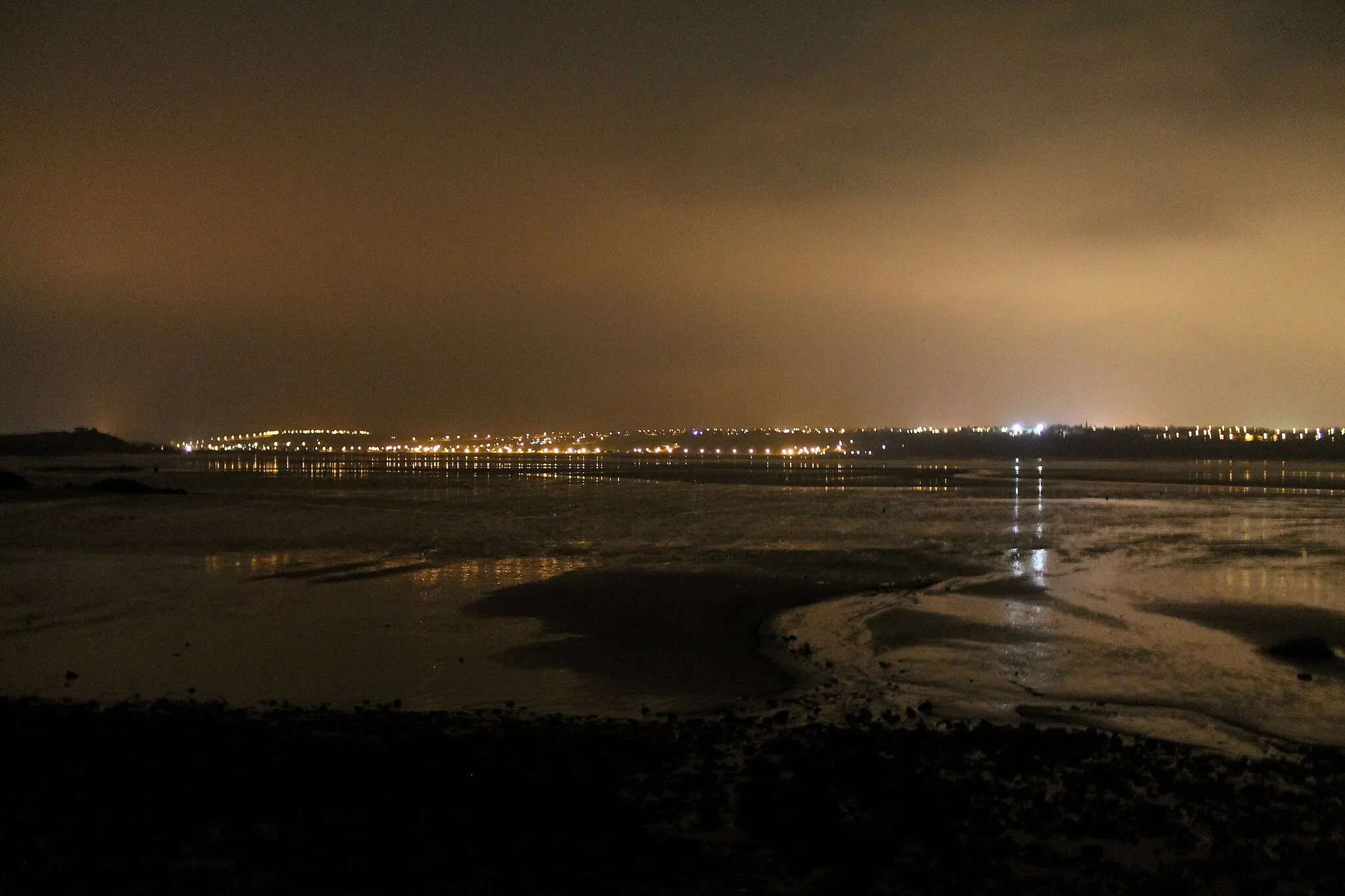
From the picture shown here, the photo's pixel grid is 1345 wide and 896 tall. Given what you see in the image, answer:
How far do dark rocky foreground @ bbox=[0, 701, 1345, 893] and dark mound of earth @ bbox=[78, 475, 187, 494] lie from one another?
159ft

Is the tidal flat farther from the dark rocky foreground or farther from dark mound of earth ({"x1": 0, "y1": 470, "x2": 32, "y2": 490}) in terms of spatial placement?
dark mound of earth ({"x1": 0, "y1": 470, "x2": 32, "y2": 490})

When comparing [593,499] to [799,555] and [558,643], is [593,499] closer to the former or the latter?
[799,555]

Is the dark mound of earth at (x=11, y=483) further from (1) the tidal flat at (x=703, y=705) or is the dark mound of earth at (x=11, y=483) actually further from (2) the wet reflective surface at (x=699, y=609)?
(1) the tidal flat at (x=703, y=705)

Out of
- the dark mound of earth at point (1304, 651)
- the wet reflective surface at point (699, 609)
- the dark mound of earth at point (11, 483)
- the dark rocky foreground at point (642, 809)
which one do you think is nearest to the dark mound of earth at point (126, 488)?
the dark mound of earth at point (11, 483)

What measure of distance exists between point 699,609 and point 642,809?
10.6 meters

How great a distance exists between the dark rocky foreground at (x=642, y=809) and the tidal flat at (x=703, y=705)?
0.12 ft

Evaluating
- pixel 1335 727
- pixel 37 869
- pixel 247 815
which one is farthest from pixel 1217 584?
pixel 37 869

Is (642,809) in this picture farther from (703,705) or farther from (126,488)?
(126,488)

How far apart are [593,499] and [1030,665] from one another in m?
38.0

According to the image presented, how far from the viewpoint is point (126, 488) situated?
5503 centimetres

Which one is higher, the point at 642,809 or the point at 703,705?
the point at 642,809

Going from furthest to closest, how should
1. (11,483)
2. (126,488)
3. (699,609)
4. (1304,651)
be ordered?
(11,483) < (126,488) < (699,609) < (1304,651)

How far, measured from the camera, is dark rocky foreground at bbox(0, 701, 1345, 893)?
6594 mm

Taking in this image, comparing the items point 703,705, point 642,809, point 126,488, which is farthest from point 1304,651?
point 126,488
